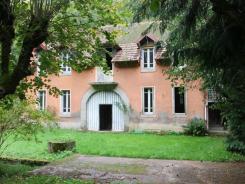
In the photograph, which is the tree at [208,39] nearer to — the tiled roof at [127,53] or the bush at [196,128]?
the bush at [196,128]

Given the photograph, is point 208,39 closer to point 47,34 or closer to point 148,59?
point 47,34

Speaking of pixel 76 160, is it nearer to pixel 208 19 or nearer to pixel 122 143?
pixel 122 143

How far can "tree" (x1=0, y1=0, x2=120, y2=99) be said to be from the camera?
26.3 feet

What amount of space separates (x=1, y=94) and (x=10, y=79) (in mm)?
386

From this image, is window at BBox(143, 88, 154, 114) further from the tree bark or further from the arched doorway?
the tree bark

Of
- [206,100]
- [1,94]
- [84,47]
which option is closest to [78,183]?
[1,94]

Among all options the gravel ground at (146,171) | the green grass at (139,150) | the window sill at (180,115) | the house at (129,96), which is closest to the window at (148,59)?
the house at (129,96)

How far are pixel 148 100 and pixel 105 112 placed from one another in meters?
3.92

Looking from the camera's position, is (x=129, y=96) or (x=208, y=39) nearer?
(x=208, y=39)

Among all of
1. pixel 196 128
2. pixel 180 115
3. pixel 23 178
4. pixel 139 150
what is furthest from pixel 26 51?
pixel 180 115

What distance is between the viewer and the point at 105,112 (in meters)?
29.3

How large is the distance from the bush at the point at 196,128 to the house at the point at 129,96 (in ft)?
2.08

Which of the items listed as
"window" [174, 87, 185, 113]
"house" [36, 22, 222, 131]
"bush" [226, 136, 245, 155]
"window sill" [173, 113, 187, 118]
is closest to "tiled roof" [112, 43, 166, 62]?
"house" [36, 22, 222, 131]

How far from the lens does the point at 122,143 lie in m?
19.9
